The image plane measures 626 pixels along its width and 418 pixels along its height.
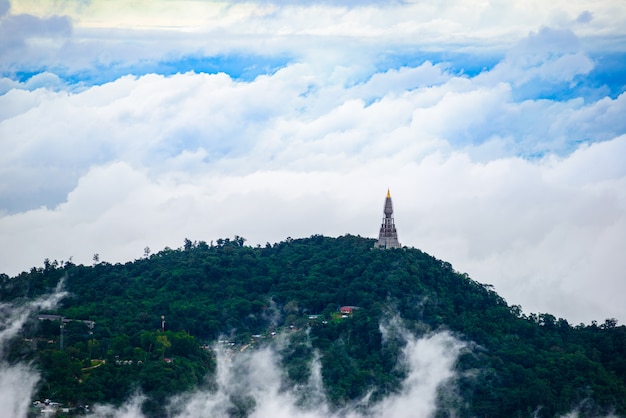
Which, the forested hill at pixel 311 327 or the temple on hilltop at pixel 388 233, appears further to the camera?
the temple on hilltop at pixel 388 233

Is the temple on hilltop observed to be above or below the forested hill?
above

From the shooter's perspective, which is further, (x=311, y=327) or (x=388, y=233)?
(x=388, y=233)

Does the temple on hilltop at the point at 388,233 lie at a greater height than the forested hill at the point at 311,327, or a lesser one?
greater

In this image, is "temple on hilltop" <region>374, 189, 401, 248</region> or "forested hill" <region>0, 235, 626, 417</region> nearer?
"forested hill" <region>0, 235, 626, 417</region>

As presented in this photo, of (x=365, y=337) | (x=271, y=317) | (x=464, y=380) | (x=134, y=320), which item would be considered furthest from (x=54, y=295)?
(x=464, y=380)
